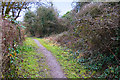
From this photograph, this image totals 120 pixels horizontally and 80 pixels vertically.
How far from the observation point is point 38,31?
21078mm

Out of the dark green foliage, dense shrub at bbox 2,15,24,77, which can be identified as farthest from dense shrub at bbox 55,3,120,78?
the dark green foliage

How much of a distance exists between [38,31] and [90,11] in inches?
599

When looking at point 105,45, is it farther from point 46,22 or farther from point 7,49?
point 46,22

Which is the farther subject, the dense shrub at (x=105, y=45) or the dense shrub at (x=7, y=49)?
the dense shrub at (x=105, y=45)

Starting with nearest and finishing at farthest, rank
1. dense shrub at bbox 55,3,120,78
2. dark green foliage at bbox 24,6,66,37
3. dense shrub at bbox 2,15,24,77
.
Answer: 1. dense shrub at bbox 2,15,24,77
2. dense shrub at bbox 55,3,120,78
3. dark green foliage at bbox 24,6,66,37

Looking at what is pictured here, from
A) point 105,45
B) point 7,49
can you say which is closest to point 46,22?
point 105,45

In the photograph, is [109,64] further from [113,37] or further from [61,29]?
[61,29]

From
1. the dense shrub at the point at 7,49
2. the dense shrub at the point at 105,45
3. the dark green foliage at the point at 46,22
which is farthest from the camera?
the dark green foliage at the point at 46,22

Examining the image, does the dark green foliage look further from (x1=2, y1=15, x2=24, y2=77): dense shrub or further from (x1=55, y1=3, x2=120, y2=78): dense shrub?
(x1=2, y1=15, x2=24, y2=77): dense shrub

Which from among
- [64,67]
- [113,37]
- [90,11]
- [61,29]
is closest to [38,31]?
[61,29]

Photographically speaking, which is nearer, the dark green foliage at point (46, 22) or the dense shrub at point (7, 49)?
the dense shrub at point (7, 49)

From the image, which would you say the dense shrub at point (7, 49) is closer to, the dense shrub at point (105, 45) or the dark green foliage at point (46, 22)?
the dense shrub at point (105, 45)

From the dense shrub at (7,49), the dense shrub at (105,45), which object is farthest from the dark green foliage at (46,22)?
the dense shrub at (7,49)

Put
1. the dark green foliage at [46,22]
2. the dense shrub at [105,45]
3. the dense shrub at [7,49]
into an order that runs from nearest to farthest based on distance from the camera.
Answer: the dense shrub at [7,49] < the dense shrub at [105,45] < the dark green foliage at [46,22]
